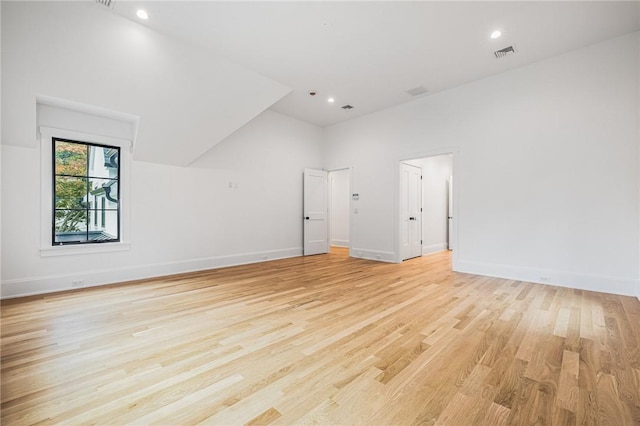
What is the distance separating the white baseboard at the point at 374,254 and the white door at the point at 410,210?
311mm

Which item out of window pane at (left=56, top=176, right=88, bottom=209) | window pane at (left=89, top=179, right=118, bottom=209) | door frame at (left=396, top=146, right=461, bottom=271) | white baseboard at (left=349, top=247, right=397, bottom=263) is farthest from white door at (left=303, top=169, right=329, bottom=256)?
window pane at (left=56, top=176, right=88, bottom=209)

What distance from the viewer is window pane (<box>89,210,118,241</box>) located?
4.46 m

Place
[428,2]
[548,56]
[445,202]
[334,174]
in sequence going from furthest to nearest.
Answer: [334,174]
[445,202]
[548,56]
[428,2]

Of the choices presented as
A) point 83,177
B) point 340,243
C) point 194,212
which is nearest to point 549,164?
point 340,243

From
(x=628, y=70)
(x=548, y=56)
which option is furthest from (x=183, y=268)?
(x=628, y=70)

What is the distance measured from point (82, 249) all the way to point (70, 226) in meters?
0.42

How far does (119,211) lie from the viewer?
4598 millimetres

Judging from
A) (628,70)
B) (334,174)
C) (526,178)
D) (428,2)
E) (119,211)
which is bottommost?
(119,211)

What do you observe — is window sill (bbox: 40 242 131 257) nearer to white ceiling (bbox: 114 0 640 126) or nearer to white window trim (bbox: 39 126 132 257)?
white window trim (bbox: 39 126 132 257)

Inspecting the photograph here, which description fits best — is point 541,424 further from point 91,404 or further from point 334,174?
point 334,174

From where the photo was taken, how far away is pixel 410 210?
22.3 ft

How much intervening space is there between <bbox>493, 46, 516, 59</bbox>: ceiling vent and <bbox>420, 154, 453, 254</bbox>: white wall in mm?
3046

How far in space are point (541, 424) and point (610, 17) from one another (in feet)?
15.5

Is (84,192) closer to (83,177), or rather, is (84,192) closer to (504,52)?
(83,177)
